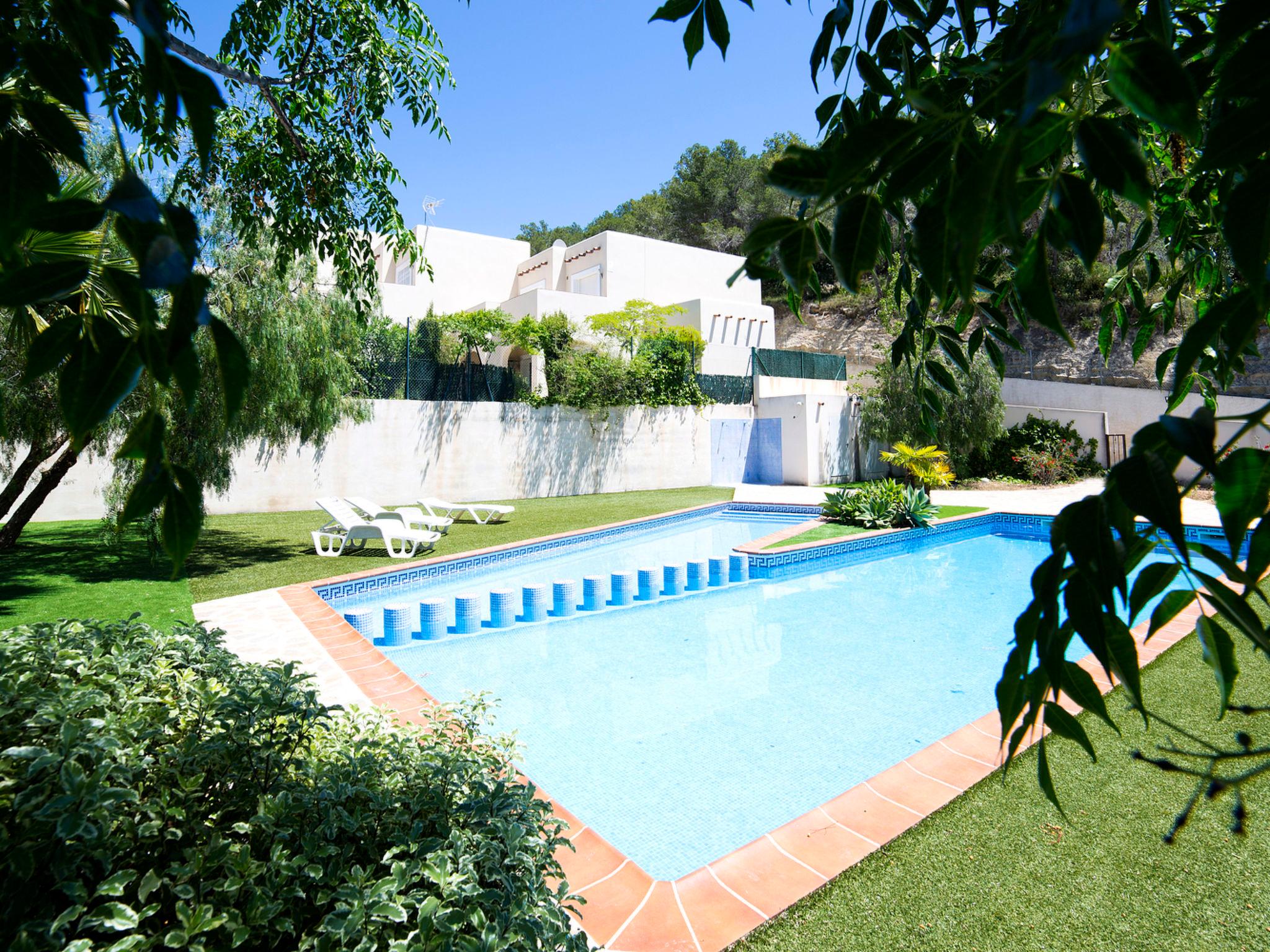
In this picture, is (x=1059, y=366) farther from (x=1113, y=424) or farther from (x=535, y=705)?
(x=535, y=705)

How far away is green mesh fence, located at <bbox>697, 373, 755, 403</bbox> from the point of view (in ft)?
77.3

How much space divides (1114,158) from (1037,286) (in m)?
0.13

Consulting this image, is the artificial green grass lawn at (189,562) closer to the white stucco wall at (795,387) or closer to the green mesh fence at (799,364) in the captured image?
the white stucco wall at (795,387)

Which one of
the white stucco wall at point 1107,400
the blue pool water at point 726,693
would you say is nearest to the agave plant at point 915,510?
the blue pool water at point 726,693

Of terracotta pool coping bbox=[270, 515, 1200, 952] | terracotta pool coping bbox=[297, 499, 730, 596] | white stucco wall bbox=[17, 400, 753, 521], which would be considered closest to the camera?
terracotta pool coping bbox=[270, 515, 1200, 952]

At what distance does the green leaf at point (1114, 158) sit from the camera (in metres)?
0.62

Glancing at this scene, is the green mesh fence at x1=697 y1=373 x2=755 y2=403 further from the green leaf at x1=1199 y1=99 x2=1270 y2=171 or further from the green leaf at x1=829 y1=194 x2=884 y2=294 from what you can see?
the green leaf at x1=1199 y1=99 x2=1270 y2=171

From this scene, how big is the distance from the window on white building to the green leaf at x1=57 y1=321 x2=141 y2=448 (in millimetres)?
30255

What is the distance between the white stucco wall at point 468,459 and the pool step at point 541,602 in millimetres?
7359

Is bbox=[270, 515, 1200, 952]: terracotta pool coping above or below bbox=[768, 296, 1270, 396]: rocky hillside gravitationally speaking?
below

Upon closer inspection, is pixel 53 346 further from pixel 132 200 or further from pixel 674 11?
pixel 674 11

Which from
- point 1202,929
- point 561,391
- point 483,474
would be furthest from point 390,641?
point 561,391

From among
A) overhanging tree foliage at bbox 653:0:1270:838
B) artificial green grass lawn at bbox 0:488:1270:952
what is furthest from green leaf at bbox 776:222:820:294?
artificial green grass lawn at bbox 0:488:1270:952

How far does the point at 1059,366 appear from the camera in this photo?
32438 millimetres
